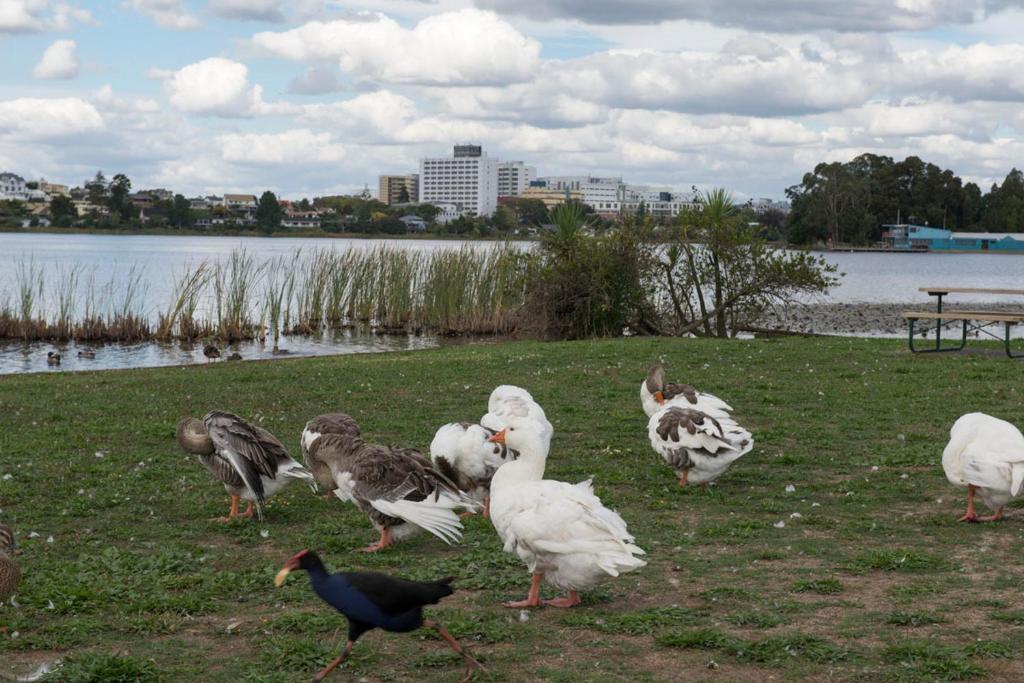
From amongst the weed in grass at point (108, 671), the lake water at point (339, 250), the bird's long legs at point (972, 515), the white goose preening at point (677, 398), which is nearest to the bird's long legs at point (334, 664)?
the weed in grass at point (108, 671)

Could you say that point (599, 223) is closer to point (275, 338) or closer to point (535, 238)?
point (535, 238)

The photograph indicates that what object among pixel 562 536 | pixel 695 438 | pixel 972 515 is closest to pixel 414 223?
pixel 695 438

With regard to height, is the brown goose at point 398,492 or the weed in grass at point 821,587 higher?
the brown goose at point 398,492

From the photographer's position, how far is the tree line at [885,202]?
97812 mm

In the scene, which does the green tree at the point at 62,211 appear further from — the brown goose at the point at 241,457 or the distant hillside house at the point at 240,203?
the brown goose at the point at 241,457

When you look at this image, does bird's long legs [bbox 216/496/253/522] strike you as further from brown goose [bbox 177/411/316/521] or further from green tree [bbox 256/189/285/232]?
green tree [bbox 256/189/285/232]

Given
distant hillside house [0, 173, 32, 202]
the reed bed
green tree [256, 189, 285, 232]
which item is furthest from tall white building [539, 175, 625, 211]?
distant hillside house [0, 173, 32, 202]

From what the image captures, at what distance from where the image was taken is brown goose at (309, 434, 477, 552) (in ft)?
25.7

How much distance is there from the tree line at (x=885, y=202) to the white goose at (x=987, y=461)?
81954 millimetres

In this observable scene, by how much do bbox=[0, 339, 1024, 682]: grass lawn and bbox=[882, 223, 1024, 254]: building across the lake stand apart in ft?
341

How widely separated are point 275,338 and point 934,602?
25596 millimetres

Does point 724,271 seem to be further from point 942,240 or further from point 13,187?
point 13,187

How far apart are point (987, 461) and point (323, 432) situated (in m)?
5.57

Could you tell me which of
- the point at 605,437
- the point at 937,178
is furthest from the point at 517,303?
the point at 937,178
